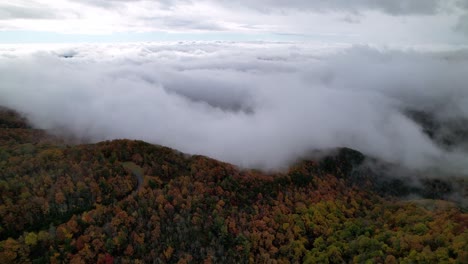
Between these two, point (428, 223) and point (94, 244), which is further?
point (428, 223)

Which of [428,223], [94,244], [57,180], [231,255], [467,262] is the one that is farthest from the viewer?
[57,180]

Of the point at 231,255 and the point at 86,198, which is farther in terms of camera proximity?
the point at 86,198

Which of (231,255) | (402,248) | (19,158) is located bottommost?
(231,255)

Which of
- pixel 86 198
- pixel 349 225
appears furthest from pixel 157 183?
pixel 349 225

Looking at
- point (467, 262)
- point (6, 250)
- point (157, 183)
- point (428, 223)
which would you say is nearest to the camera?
point (467, 262)

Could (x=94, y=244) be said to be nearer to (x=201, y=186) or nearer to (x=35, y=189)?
(x=35, y=189)

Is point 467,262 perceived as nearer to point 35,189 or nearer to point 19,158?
point 35,189

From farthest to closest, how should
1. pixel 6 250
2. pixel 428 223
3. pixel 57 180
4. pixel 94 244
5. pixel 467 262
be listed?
pixel 57 180
pixel 428 223
pixel 94 244
pixel 6 250
pixel 467 262

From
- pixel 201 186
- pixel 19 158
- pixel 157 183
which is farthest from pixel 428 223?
pixel 19 158

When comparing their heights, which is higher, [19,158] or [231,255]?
[19,158]
